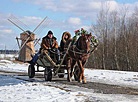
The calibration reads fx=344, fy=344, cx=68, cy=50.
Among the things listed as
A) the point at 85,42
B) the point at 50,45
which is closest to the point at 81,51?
the point at 85,42

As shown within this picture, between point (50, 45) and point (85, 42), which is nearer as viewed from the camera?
point (85, 42)

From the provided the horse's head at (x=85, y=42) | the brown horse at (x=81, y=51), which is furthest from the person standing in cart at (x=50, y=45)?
the horse's head at (x=85, y=42)

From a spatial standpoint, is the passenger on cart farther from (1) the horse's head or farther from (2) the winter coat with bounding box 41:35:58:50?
(1) the horse's head

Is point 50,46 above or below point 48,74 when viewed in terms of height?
above

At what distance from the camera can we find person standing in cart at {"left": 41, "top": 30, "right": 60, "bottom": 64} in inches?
682

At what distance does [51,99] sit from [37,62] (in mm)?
7842

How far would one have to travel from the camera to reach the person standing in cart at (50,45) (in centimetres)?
1731

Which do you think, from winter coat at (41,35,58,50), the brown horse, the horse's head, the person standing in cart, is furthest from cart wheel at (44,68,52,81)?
the horse's head

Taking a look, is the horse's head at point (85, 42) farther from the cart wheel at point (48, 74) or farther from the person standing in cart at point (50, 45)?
the cart wheel at point (48, 74)

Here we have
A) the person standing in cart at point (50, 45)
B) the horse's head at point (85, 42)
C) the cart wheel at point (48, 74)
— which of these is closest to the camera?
the horse's head at point (85, 42)

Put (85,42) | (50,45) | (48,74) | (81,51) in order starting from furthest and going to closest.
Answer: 1. (50,45)
2. (48,74)
3. (81,51)
4. (85,42)

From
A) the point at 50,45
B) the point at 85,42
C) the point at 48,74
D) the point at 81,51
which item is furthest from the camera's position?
the point at 50,45

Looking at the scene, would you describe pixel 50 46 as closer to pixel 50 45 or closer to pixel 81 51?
pixel 50 45

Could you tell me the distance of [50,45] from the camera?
691 inches
